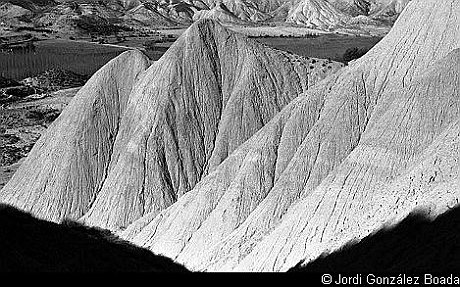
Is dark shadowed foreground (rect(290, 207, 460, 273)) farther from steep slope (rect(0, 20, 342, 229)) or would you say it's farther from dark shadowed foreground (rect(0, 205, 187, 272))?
steep slope (rect(0, 20, 342, 229))

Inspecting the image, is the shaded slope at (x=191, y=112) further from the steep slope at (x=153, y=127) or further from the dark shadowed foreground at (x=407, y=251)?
the dark shadowed foreground at (x=407, y=251)

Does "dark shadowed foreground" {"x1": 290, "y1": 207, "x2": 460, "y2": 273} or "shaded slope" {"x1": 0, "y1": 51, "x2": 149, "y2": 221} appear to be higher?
"dark shadowed foreground" {"x1": 290, "y1": 207, "x2": 460, "y2": 273}

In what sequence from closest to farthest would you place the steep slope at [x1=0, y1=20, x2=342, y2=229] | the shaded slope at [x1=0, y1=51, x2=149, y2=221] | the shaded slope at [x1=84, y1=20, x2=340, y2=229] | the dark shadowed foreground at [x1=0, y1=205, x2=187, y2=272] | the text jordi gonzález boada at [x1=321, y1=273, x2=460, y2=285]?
the text jordi gonzález boada at [x1=321, y1=273, x2=460, y2=285] < the dark shadowed foreground at [x1=0, y1=205, x2=187, y2=272] < the shaded slope at [x1=84, y1=20, x2=340, y2=229] < the steep slope at [x1=0, y1=20, x2=342, y2=229] < the shaded slope at [x1=0, y1=51, x2=149, y2=221]

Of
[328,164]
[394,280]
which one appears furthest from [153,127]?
[394,280]

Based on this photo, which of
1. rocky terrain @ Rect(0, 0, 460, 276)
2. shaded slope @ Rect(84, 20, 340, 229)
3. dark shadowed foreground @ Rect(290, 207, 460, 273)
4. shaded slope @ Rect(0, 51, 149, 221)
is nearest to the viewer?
dark shadowed foreground @ Rect(290, 207, 460, 273)

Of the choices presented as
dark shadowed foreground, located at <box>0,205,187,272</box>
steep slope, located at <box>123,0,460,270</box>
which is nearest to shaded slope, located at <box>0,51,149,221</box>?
steep slope, located at <box>123,0,460,270</box>

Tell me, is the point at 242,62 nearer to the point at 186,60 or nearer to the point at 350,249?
the point at 186,60

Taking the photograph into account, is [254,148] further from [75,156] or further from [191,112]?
[75,156]
